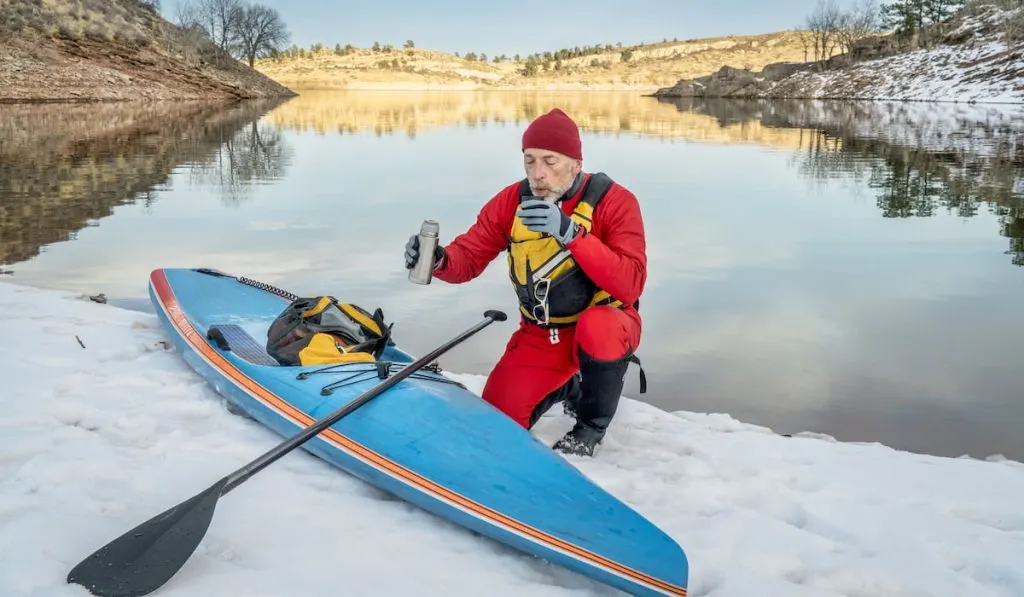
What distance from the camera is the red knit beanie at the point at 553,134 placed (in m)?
3.47

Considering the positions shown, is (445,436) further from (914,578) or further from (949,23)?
(949,23)

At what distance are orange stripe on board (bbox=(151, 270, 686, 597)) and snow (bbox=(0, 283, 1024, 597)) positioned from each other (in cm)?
13

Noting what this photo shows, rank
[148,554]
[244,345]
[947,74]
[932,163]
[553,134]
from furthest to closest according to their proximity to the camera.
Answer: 1. [947,74]
2. [932,163]
3. [244,345]
4. [553,134]
5. [148,554]

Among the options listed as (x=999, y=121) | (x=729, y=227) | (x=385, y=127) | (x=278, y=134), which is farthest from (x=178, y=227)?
(x=999, y=121)

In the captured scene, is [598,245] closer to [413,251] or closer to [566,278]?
[566,278]

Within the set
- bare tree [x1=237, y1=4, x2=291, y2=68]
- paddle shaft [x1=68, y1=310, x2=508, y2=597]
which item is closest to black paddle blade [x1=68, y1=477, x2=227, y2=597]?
paddle shaft [x1=68, y1=310, x2=508, y2=597]

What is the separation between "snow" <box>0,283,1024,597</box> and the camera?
2.61m

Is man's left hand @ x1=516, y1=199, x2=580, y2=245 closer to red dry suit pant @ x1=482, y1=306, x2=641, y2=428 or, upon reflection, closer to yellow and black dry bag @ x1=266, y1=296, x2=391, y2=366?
red dry suit pant @ x1=482, y1=306, x2=641, y2=428

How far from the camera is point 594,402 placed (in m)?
3.66

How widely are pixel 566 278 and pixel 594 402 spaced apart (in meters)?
0.61

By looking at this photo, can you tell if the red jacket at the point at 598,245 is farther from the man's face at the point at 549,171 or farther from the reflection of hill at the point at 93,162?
the reflection of hill at the point at 93,162

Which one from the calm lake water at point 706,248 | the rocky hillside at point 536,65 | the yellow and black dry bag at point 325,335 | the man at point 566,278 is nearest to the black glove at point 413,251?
the man at point 566,278

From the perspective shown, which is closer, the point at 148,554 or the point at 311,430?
the point at 148,554

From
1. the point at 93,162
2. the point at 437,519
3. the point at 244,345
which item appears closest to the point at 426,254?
the point at 437,519
